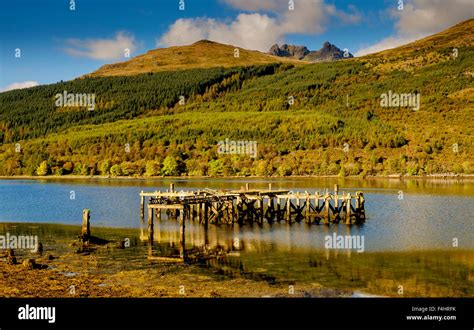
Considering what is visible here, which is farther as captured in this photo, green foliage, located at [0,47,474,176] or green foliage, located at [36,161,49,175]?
green foliage, located at [36,161,49,175]

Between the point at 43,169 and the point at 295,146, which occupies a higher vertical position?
the point at 295,146

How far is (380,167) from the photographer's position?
138 m

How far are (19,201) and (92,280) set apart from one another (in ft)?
175

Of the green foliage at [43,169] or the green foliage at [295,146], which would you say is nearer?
the green foliage at [295,146]

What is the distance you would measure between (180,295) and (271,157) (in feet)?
425

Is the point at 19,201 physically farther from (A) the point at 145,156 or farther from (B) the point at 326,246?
(A) the point at 145,156

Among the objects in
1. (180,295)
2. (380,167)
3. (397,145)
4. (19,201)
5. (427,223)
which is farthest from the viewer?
(397,145)

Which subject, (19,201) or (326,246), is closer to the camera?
(326,246)

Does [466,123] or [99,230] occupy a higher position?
[466,123]

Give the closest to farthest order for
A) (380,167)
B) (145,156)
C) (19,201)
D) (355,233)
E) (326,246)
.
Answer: (326,246)
(355,233)
(19,201)
(380,167)
(145,156)

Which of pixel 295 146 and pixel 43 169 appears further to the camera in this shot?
pixel 43 169

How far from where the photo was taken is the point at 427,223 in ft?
170
